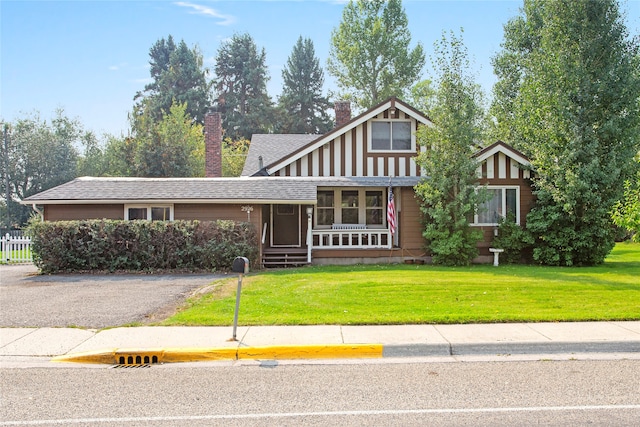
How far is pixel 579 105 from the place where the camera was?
1822 centimetres

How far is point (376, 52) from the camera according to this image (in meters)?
A: 43.7

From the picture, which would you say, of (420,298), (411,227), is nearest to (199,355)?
(420,298)

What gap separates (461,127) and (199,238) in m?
9.29

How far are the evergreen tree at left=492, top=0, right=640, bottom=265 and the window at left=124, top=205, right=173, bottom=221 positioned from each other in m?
12.7

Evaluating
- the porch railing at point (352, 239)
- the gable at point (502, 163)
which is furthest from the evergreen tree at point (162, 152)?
the gable at point (502, 163)

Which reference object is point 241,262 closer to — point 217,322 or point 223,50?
point 217,322

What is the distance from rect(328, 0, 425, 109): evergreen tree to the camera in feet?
143

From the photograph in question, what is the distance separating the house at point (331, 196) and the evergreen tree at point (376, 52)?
2344cm

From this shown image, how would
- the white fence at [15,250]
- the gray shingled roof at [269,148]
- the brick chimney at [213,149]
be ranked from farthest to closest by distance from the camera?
the brick chimney at [213,149] → the gray shingled roof at [269,148] → the white fence at [15,250]

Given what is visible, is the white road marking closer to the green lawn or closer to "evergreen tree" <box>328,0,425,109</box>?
the green lawn

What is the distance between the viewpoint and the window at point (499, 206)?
776 inches

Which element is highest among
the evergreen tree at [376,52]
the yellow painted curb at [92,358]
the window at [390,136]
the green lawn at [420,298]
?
the evergreen tree at [376,52]

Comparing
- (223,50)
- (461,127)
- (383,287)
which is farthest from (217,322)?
(223,50)

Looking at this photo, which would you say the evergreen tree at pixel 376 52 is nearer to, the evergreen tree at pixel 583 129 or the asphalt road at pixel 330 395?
the evergreen tree at pixel 583 129
